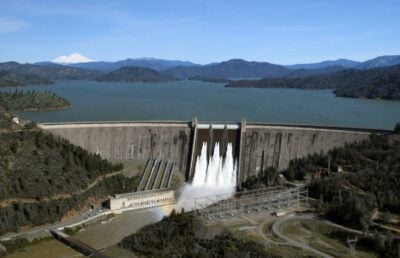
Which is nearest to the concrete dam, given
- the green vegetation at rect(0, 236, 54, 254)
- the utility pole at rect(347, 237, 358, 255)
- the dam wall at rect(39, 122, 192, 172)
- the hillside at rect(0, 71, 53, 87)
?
the dam wall at rect(39, 122, 192, 172)

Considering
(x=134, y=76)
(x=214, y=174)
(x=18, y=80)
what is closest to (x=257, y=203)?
(x=214, y=174)

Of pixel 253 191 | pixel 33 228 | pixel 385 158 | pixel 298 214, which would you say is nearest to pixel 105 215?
pixel 33 228

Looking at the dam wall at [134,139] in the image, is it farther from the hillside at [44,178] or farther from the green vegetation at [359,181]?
the green vegetation at [359,181]

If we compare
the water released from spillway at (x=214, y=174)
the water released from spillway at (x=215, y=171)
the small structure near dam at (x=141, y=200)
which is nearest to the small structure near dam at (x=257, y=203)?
the small structure near dam at (x=141, y=200)

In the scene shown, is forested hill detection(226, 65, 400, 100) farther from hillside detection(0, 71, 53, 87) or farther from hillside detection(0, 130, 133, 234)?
hillside detection(0, 130, 133, 234)

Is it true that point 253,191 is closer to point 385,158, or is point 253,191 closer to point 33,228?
point 385,158

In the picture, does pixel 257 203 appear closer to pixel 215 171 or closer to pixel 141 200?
pixel 141 200
